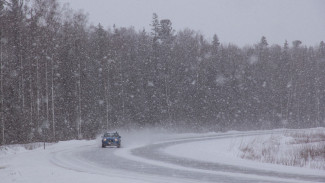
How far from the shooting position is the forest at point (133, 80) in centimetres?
4012

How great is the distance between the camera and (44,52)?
43406mm

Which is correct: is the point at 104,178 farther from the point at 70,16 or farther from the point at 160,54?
the point at 160,54

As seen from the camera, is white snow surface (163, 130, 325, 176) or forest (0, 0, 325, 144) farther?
forest (0, 0, 325, 144)


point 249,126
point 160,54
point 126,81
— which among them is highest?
point 160,54

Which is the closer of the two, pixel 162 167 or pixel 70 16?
pixel 162 167

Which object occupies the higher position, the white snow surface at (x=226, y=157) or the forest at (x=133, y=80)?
the forest at (x=133, y=80)

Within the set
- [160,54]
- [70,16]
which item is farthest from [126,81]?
[70,16]

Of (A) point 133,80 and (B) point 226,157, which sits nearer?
(B) point 226,157

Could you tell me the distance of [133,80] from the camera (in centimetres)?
6488

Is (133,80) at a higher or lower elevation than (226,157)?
higher

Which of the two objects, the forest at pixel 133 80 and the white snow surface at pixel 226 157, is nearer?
the white snow surface at pixel 226 157

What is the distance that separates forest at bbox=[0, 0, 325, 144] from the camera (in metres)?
40.1

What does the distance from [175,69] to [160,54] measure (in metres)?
4.30

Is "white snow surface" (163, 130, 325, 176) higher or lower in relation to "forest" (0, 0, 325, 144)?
lower
